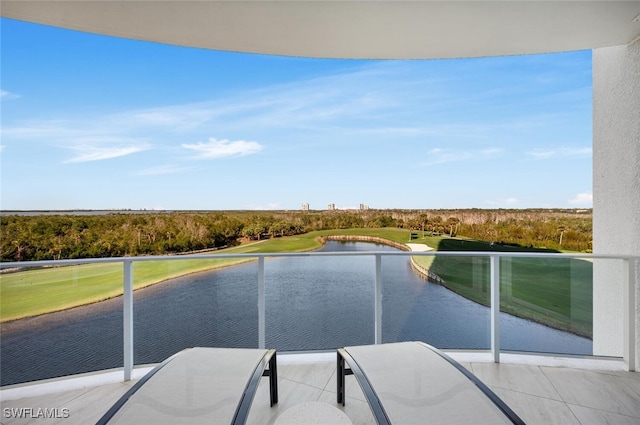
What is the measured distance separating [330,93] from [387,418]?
10315 millimetres

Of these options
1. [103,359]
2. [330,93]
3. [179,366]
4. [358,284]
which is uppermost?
[330,93]

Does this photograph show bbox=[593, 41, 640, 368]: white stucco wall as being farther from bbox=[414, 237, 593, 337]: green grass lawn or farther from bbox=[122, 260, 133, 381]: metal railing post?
bbox=[122, 260, 133, 381]: metal railing post

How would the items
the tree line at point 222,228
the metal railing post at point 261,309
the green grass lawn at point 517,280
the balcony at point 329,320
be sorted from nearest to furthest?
the balcony at point 329,320, the green grass lawn at point 517,280, the metal railing post at point 261,309, the tree line at point 222,228

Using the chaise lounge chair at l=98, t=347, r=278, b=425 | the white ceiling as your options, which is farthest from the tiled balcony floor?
the white ceiling

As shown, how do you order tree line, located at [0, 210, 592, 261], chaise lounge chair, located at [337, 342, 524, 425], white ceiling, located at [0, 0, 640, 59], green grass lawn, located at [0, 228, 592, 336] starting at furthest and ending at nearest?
tree line, located at [0, 210, 592, 261] → green grass lawn, located at [0, 228, 592, 336] → white ceiling, located at [0, 0, 640, 59] → chaise lounge chair, located at [337, 342, 524, 425]

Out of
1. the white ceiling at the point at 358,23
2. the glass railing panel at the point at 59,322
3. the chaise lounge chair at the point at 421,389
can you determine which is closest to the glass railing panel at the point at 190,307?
the glass railing panel at the point at 59,322

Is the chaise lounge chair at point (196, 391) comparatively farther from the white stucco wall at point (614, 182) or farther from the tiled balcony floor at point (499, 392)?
the white stucco wall at point (614, 182)

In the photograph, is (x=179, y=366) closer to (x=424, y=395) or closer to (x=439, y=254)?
(x=424, y=395)

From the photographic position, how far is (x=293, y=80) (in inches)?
418

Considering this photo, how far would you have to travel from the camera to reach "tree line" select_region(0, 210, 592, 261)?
661 cm

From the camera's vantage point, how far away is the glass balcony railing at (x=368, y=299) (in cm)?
319

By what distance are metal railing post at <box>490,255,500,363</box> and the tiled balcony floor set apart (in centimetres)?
14

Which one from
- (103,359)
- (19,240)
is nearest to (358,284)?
(103,359)

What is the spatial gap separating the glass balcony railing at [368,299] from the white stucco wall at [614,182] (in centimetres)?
8
